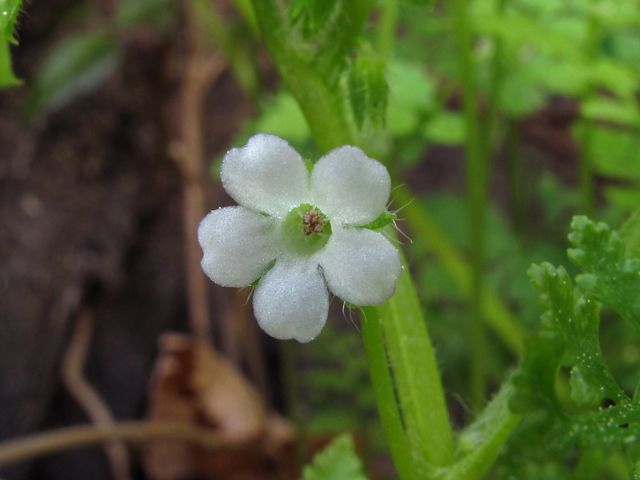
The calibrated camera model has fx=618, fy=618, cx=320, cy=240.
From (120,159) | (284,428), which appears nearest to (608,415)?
(284,428)

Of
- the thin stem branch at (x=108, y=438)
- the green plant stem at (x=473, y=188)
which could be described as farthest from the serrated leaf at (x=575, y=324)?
the thin stem branch at (x=108, y=438)

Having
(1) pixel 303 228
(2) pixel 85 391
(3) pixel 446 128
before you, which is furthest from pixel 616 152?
(2) pixel 85 391

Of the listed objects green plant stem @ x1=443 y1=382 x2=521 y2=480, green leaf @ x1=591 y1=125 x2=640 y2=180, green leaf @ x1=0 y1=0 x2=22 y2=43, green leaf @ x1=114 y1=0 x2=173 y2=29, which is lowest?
green leaf @ x1=591 y1=125 x2=640 y2=180

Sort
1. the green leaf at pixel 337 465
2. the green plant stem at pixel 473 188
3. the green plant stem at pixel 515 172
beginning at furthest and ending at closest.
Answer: the green plant stem at pixel 515 172, the green plant stem at pixel 473 188, the green leaf at pixel 337 465

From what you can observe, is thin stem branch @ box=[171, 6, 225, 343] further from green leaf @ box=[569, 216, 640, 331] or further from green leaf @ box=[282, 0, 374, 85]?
green leaf @ box=[569, 216, 640, 331]

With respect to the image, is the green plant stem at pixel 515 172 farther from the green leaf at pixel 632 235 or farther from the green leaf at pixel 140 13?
the green leaf at pixel 632 235

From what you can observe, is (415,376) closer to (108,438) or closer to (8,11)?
(8,11)

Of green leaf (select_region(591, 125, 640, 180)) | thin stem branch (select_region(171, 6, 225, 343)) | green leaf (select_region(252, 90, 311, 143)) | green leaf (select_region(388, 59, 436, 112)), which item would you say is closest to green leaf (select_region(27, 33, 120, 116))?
thin stem branch (select_region(171, 6, 225, 343))
